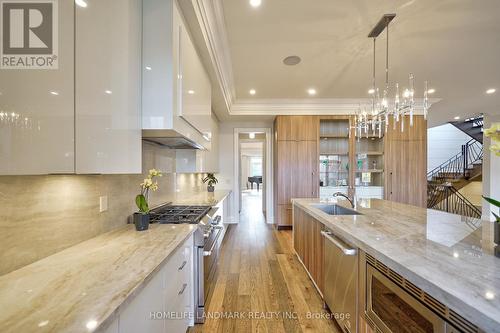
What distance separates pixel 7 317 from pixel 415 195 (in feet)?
19.5

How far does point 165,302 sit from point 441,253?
4.82 feet

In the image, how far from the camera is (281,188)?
474 centimetres

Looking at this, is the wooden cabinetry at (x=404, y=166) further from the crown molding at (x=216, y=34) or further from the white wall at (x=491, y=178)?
the crown molding at (x=216, y=34)

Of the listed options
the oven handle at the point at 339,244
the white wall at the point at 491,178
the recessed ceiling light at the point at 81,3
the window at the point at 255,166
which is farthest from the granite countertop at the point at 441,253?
the window at the point at 255,166

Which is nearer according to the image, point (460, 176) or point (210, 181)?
point (210, 181)

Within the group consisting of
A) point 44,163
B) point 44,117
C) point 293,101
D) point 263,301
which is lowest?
point 263,301

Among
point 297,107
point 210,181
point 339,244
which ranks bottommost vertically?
point 339,244

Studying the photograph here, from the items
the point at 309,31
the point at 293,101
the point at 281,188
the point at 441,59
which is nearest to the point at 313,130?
the point at 293,101

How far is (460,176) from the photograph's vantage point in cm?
732

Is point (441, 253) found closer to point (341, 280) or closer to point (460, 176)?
point (341, 280)

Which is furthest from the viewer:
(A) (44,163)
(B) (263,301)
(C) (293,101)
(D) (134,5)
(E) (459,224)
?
(C) (293,101)

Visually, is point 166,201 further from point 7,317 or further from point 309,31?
point 309,31

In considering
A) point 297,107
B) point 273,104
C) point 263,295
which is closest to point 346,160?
point 297,107

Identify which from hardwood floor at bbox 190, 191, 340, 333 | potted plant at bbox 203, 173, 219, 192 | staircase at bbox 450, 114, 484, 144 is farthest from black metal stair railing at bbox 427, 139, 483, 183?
potted plant at bbox 203, 173, 219, 192
